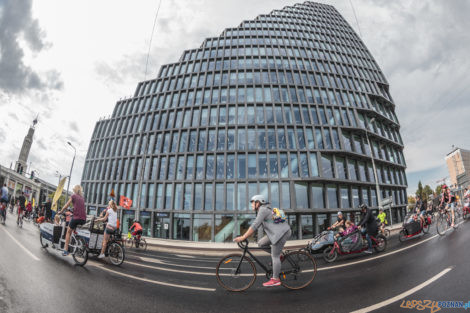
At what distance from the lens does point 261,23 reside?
36406mm

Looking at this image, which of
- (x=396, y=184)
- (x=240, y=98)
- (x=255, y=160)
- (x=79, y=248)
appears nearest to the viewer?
(x=79, y=248)

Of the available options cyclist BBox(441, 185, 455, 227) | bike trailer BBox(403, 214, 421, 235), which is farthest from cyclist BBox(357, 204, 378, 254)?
cyclist BBox(441, 185, 455, 227)

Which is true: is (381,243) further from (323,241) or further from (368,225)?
(323,241)

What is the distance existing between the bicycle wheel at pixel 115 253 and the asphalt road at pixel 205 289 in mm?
481

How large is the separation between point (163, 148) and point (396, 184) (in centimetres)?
3730

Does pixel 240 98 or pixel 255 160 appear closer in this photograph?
pixel 255 160

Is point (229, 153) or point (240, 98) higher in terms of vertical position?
point (240, 98)

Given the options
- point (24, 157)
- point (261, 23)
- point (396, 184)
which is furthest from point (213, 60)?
point (24, 157)

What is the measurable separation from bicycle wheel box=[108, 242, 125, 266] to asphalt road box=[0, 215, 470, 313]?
0.48m

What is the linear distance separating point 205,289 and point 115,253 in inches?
139

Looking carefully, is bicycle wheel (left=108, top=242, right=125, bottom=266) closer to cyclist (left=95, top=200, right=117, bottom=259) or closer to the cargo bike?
the cargo bike

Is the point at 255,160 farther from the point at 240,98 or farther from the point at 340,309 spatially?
the point at 340,309

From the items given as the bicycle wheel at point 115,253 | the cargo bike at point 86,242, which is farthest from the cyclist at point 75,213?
the bicycle wheel at point 115,253

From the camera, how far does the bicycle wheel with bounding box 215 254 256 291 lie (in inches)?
153
